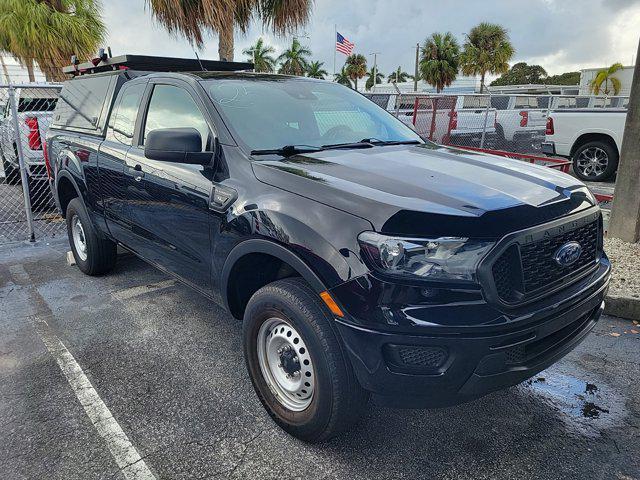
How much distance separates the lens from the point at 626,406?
2.98 m

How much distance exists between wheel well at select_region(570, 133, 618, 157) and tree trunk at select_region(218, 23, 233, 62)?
302 inches

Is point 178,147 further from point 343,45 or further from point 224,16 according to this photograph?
point 343,45

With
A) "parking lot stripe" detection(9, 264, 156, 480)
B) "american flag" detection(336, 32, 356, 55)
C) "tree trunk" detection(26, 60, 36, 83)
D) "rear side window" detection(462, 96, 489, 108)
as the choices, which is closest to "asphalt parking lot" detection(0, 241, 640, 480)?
"parking lot stripe" detection(9, 264, 156, 480)

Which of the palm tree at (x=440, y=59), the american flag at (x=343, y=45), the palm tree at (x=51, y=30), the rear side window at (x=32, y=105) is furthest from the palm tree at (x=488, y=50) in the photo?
the rear side window at (x=32, y=105)

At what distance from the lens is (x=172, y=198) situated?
3344 mm

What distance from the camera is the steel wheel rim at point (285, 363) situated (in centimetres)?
254

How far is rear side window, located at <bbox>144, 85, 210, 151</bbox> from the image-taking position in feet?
10.7

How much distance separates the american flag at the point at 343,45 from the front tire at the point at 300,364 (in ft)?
89.0

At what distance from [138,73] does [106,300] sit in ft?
6.85

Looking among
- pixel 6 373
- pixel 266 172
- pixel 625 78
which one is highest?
pixel 625 78

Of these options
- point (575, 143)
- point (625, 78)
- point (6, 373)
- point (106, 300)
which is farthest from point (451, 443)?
point (625, 78)

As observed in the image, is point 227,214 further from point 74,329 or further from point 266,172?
point 74,329

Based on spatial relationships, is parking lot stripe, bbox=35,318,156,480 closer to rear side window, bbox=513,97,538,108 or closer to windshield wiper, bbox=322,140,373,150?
windshield wiper, bbox=322,140,373,150

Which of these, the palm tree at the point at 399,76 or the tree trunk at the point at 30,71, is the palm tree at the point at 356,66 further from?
the tree trunk at the point at 30,71
